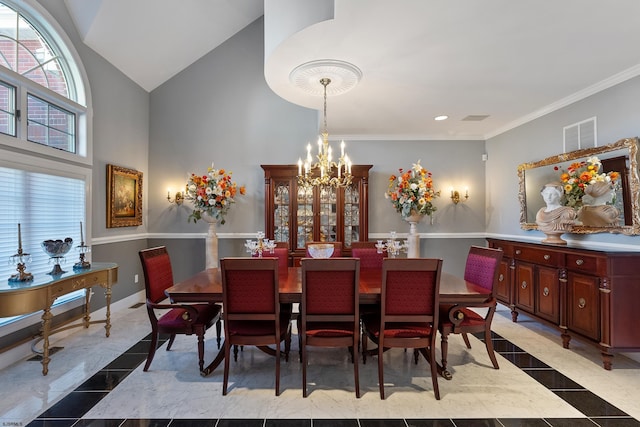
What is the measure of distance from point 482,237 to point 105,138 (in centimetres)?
573

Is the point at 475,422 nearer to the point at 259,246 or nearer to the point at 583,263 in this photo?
the point at 583,263

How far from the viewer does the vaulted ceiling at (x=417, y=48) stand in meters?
2.12

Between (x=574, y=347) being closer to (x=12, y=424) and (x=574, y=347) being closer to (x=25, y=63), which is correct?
(x=12, y=424)

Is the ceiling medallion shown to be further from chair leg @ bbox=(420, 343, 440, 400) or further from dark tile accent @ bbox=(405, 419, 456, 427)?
dark tile accent @ bbox=(405, 419, 456, 427)

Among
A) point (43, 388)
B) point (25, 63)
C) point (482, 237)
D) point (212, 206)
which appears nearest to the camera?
point (43, 388)

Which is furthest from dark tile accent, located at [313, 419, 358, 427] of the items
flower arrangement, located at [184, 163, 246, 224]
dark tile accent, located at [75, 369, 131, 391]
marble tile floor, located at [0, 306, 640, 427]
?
flower arrangement, located at [184, 163, 246, 224]

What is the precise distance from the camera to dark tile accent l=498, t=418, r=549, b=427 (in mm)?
1869

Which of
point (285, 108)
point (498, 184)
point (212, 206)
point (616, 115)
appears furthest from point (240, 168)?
point (616, 115)

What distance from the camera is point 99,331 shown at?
3.39 m

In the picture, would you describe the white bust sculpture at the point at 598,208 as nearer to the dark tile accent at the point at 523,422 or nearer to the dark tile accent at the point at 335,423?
the dark tile accent at the point at 523,422

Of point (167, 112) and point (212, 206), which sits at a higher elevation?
point (167, 112)

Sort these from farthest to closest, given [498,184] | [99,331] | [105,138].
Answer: [498,184], [105,138], [99,331]

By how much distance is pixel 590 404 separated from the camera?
208 cm

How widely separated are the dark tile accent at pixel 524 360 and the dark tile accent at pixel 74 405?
10.7 feet
